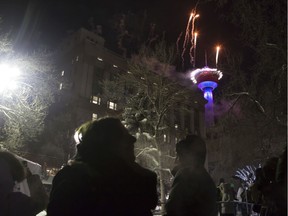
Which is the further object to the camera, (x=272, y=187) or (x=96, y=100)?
(x=96, y=100)

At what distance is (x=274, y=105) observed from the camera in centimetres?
1068

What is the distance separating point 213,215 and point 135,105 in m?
18.2

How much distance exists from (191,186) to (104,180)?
1.11 m

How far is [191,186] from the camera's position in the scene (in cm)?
303

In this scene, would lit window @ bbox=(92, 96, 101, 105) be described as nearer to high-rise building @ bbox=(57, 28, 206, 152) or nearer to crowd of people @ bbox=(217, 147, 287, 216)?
high-rise building @ bbox=(57, 28, 206, 152)

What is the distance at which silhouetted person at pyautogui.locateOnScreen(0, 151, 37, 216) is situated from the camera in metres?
2.75

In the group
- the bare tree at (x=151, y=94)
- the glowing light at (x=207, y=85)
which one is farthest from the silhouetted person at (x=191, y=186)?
the glowing light at (x=207, y=85)

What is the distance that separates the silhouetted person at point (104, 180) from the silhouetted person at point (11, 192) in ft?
2.78

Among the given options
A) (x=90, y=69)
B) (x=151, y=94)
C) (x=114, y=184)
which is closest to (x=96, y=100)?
(x=90, y=69)

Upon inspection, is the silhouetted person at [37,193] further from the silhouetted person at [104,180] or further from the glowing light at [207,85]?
the glowing light at [207,85]

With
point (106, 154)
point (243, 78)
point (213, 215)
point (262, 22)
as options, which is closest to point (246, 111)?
point (243, 78)

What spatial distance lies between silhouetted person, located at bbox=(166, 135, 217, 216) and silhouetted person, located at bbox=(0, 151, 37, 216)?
4.50 ft

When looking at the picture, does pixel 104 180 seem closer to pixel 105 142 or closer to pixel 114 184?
pixel 114 184

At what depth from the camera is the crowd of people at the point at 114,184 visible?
7.11 feet
